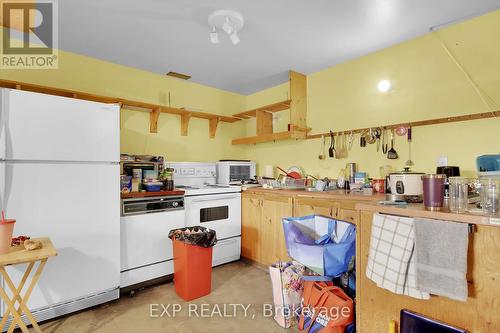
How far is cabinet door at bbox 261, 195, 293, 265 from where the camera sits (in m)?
2.71

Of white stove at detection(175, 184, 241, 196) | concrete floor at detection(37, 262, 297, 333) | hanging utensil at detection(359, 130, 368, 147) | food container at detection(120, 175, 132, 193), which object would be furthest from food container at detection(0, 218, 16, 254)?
hanging utensil at detection(359, 130, 368, 147)

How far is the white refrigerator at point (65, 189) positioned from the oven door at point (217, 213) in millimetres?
817

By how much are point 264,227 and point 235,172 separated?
3.07 ft

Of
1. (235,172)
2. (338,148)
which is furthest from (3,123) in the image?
(338,148)

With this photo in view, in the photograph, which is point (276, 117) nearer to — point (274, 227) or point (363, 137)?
point (363, 137)

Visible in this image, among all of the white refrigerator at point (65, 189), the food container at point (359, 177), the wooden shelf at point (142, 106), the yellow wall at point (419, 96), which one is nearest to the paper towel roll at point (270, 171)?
the yellow wall at point (419, 96)

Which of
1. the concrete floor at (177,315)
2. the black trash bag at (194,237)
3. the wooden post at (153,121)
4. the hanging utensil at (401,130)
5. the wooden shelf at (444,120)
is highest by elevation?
the wooden post at (153,121)

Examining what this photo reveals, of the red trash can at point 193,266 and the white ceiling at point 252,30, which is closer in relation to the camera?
the white ceiling at point 252,30

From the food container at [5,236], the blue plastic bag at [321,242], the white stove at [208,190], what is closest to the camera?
the food container at [5,236]

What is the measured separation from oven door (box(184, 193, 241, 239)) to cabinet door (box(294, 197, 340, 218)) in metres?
0.91

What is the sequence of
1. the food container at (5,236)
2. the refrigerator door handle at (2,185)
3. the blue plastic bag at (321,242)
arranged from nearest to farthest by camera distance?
1. the food container at (5,236)
2. the blue plastic bag at (321,242)
3. the refrigerator door handle at (2,185)

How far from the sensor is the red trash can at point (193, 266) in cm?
229

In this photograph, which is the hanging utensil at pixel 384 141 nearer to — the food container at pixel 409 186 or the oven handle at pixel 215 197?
the food container at pixel 409 186

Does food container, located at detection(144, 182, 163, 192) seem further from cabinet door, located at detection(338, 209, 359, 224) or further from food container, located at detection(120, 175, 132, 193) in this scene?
cabinet door, located at detection(338, 209, 359, 224)
